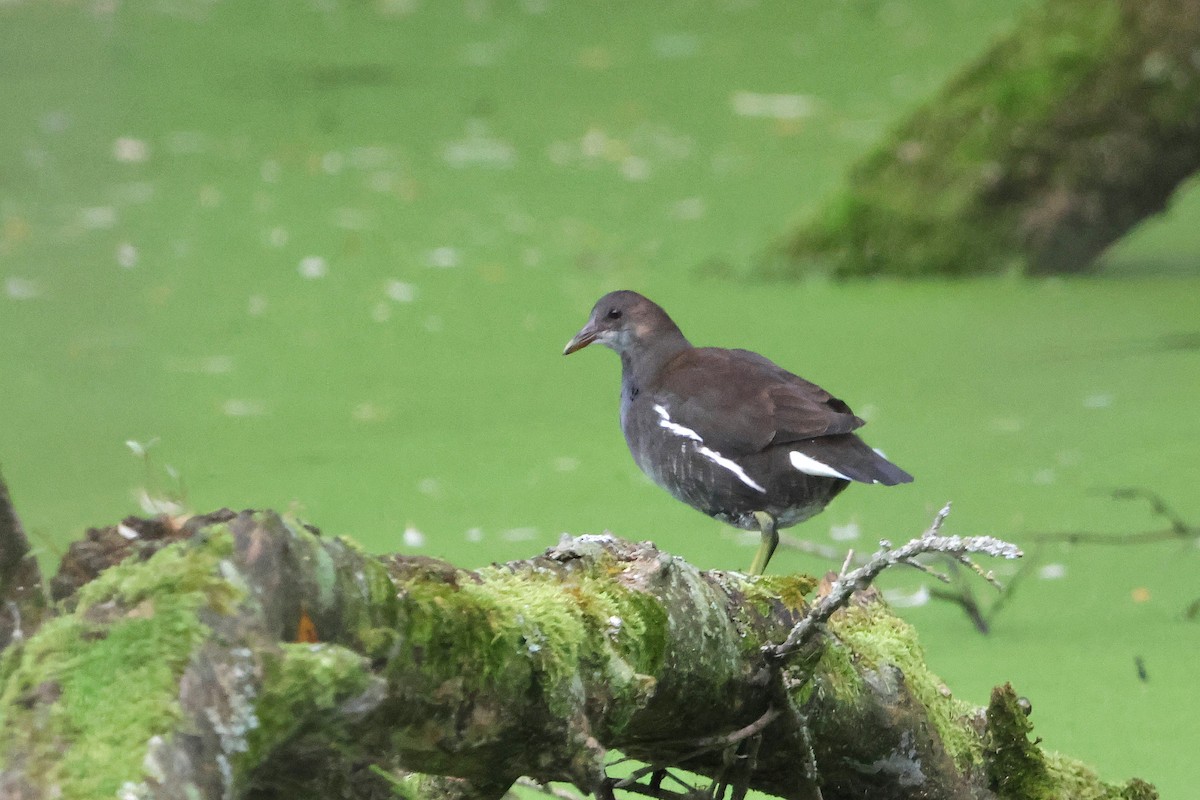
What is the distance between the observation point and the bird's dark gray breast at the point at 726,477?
2781 mm

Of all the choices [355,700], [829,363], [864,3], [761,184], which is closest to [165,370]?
[829,363]

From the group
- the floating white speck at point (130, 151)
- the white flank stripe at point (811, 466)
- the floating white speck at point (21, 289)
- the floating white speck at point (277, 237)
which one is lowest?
the white flank stripe at point (811, 466)

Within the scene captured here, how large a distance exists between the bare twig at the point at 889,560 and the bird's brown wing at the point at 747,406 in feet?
3.15

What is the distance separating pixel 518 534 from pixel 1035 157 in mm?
2919

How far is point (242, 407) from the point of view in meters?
5.12

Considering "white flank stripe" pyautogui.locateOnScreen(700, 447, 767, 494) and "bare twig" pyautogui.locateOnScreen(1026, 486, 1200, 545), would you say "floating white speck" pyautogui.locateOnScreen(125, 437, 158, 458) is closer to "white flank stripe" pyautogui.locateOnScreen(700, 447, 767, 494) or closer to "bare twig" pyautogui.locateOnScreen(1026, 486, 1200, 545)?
"white flank stripe" pyautogui.locateOnScreen(700, 447, 767, 494)

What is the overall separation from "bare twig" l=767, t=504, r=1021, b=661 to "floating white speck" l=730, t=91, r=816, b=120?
6.49 m

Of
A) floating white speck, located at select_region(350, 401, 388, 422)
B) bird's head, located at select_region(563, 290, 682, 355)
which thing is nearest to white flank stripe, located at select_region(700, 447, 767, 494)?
bird's head, located at select_region(563, 290, 682, 355)

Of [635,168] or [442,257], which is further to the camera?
[635,168]

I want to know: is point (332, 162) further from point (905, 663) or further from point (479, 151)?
point (905, 663)

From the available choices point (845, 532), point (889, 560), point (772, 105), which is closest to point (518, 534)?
point (845, 532)

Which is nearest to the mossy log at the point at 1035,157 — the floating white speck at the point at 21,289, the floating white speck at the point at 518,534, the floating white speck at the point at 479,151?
the floating white speck at the point at 479,151

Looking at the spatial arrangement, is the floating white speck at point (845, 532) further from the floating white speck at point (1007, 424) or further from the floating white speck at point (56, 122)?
the floating white speck at point (56, 122)

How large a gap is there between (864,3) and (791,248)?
3.82 metres
